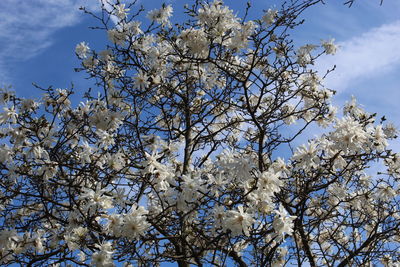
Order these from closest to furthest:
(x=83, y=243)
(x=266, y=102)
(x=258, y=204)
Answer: (x=258, y=204)
(x=83, y=243)
(x=266, y=102)

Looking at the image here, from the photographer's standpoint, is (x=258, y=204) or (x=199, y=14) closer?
(x=258, y=204)

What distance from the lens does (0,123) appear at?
4824mm

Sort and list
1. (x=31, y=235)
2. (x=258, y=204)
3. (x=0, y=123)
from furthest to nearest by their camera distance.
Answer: (x=31, y=235) < (x=0, y=123) < (x=258, y=204)

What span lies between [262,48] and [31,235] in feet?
11.3

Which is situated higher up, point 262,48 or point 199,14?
point 199,14

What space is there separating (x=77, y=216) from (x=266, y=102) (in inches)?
159

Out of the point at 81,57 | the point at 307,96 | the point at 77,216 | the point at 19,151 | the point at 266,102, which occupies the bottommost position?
the point at 77,216

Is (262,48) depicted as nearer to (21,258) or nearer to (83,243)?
(83,243)

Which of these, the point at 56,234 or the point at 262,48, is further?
the point at 262,48

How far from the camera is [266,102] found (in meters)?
7.40

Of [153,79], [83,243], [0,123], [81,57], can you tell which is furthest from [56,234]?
[81,57]

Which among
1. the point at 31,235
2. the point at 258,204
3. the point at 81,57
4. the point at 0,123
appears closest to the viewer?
the point at 258,204

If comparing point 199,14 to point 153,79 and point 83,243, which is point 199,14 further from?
point 83,243

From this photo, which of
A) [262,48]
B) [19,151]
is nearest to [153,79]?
[262,48]
